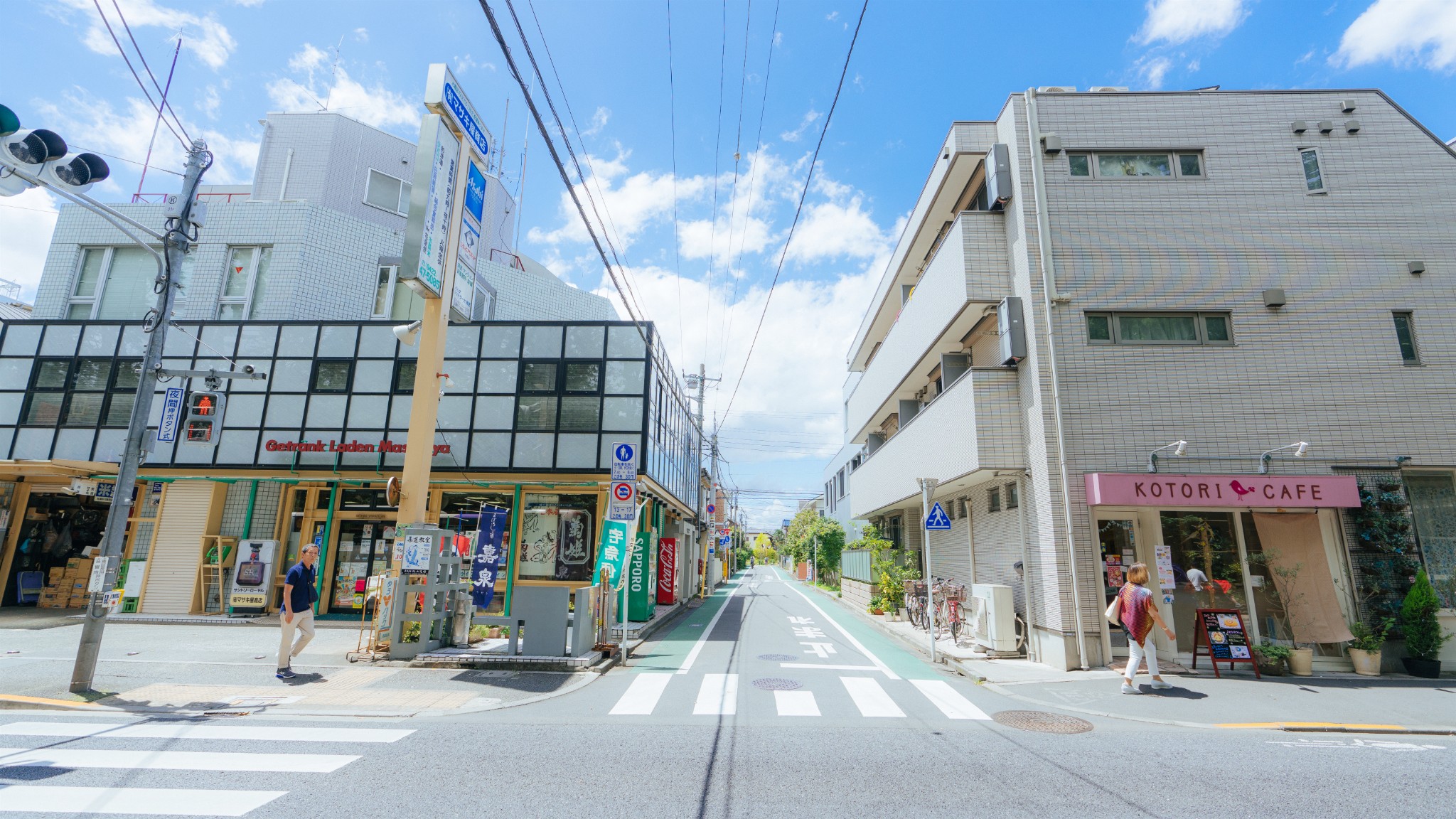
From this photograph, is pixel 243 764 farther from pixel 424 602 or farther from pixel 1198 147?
pixel 1198 147

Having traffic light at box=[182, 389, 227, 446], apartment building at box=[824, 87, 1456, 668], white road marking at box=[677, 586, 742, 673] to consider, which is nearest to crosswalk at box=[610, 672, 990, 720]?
white road marking at box=[677, 586, 742, 673]

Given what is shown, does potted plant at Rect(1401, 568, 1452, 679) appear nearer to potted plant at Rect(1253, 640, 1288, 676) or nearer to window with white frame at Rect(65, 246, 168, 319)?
potted plant at Rect(1253, 640, 1288, 676)

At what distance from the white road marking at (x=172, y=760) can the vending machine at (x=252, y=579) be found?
1100cm

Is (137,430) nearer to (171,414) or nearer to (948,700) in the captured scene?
(171,414)

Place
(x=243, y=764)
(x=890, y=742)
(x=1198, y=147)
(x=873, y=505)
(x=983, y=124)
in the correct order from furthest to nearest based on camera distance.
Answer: (x=873, y=505)
(x=983, y=124)
(x=1198, y=147)
(x=890, y=742)
(x=243, y=764)

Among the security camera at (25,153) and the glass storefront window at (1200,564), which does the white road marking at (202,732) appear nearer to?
A: the security camera at (25,153)

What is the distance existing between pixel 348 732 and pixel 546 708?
6.83 ft

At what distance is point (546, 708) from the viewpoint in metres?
7.56

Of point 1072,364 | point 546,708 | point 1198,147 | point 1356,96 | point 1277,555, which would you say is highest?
point 1356,96

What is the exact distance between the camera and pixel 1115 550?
11289 millimetres

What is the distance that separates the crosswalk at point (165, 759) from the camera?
4371 mm

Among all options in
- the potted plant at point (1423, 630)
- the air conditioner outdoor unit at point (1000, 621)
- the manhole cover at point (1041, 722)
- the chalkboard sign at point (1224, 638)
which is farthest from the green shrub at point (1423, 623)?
the manhole cover at point (1041, 722)

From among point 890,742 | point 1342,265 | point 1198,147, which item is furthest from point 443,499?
point 1342,265

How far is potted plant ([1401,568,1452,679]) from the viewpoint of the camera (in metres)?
9.92
